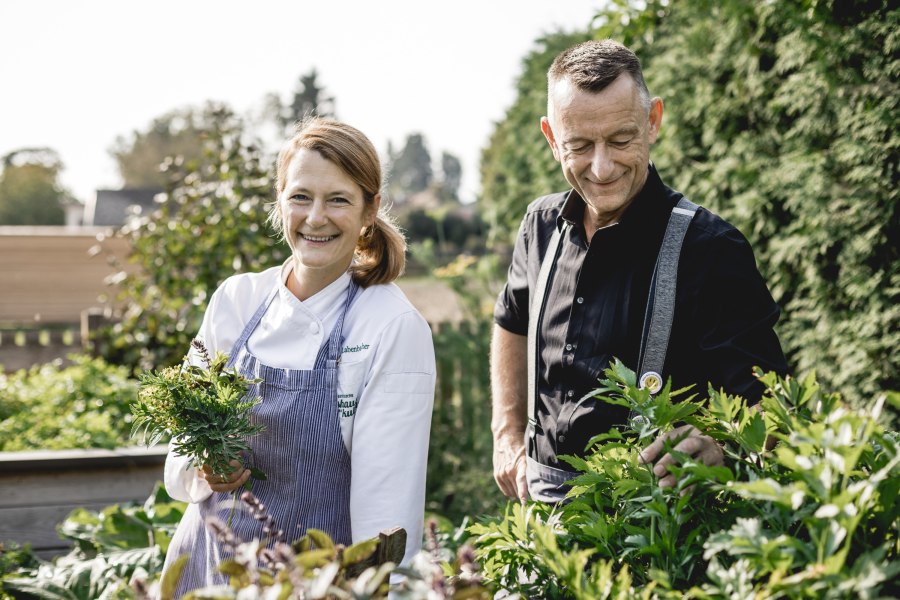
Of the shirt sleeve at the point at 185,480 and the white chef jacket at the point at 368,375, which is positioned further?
the shirt sleeve at the point at 185,480

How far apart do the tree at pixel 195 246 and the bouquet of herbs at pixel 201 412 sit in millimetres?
3071

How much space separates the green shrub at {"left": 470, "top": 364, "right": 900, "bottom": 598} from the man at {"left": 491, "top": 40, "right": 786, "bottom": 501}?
52 cm

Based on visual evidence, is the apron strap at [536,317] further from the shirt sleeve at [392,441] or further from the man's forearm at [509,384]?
the shirt sleeve at [392,441]

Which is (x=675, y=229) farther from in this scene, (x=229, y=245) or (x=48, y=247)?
(x=48, y=247)

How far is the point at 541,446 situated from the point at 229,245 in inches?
134

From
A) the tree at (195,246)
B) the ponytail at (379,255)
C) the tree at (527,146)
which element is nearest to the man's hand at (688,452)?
the ponytail at (379,255)

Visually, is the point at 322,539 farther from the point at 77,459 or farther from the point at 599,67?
the point at 77,459

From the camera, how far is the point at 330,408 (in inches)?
77.3

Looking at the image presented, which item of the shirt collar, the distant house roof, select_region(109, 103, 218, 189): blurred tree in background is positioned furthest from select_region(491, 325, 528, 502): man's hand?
select_region(109, 103, 218, 189): blurred tree in background

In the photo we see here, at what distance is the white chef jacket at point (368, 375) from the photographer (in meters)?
1.86

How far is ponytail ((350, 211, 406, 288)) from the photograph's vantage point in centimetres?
216

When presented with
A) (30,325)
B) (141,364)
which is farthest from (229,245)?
(30,325)

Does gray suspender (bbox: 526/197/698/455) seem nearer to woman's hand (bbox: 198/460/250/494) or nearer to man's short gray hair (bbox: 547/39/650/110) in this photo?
man's short gray hair (bbox: 547/39/650/110)

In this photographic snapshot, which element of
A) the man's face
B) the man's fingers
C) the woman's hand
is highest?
the man's face
